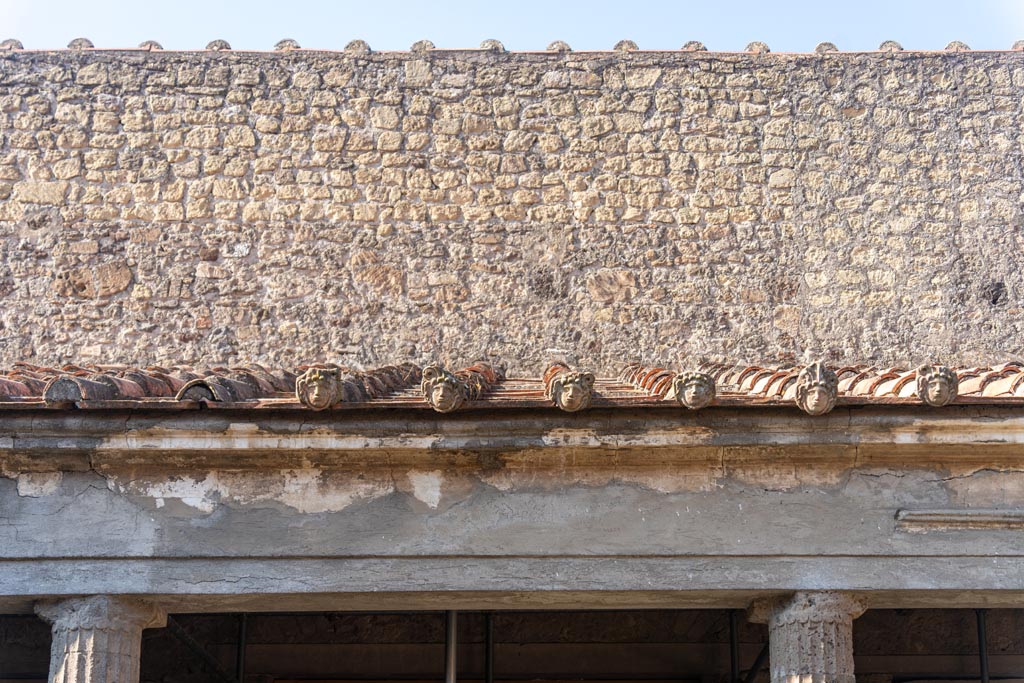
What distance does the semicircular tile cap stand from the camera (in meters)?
9.73

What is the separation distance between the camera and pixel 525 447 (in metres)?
5.64

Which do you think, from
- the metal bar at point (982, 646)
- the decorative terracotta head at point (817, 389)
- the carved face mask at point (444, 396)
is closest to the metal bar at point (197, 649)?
the carved face mask at point (444, 396)

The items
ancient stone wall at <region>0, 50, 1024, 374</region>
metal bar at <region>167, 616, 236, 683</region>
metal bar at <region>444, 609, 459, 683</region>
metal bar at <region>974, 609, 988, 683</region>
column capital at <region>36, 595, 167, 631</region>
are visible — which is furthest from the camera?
ancient stone wall at <region>0, 50, 1024, 374</region>

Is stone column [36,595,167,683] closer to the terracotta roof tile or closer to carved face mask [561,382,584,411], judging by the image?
the terracotta roof tile

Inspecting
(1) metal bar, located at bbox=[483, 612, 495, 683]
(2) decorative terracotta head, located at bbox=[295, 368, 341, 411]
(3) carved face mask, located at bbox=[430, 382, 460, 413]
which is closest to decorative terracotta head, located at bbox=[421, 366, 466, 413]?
(3) carved face mask, located at bbox=[430, 382, 460, 413]

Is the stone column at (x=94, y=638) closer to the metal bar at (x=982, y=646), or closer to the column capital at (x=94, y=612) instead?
the column capital at (x=94, y=612)

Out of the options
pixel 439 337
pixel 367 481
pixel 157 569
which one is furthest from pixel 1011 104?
pixel 157 569

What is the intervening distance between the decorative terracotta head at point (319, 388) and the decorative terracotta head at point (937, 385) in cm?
229

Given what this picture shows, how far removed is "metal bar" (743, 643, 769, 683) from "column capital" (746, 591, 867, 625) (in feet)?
3.62

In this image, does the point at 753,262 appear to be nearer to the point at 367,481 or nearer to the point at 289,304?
the point at 289,304

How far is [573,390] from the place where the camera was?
5406 mm

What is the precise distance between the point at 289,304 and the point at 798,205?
3.53 meters

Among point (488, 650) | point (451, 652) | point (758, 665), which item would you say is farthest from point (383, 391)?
point (758, 665)

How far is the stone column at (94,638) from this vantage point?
553 cm
